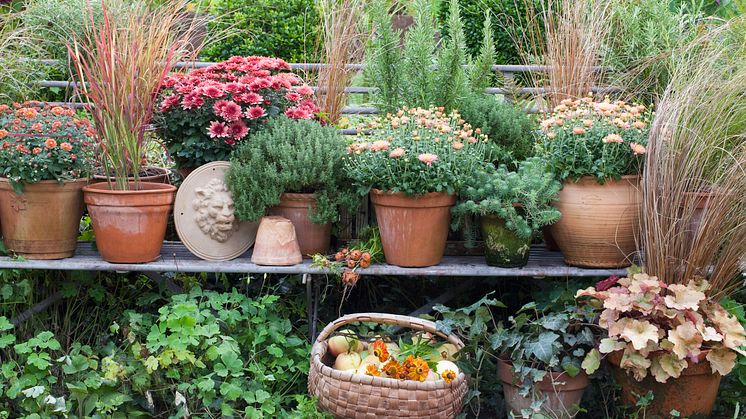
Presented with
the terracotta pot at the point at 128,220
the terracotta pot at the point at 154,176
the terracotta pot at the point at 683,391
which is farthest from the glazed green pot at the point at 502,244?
the terracotta pot at the point at 154,176

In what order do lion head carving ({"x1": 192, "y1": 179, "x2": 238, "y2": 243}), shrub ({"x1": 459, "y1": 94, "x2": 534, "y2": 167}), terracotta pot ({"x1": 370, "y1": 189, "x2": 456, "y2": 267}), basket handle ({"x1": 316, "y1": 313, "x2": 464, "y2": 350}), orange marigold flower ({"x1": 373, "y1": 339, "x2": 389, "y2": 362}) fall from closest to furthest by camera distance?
orange marigold flower ({"x1": 373, "y1": 339, "x2": 389, "y2": 362}) → basket handle ({"x1": 316, "y1": 313, "x2": 464, "y2": 350}) → terracotta pot ({"x1": 370, "y1": 189, "x2": 456, "y2": 267}) → lion head carving ({"x1": 192, "y1": 179, "x2": 238, "y2": 243}) → shrub ({"x1": 459, "y1": 94, "x2": 534, "y2": 167})

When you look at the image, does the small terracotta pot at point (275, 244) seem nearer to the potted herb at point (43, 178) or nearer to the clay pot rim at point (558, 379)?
the potted herb at point (43, 178)

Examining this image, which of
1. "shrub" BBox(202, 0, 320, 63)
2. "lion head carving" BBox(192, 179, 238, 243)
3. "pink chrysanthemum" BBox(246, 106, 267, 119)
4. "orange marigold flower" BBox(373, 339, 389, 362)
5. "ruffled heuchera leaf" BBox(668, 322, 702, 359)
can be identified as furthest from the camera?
"shrub" BBox(202, 0, 320, 63)

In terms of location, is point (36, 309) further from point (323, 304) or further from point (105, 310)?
point (323, 304)

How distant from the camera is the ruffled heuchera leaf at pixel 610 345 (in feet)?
9.57

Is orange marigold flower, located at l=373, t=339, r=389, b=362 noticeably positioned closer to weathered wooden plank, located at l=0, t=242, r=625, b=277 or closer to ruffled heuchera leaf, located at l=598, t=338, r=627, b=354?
weathered wooden plank, located at l=0, t=242, r=625, b=277

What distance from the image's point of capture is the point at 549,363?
2934 millimetres

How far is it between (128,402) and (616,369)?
1.96 m

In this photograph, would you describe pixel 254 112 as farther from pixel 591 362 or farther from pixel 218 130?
pixel 591 362

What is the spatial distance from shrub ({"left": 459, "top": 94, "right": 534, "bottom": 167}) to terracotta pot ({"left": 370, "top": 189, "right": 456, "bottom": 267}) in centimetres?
56

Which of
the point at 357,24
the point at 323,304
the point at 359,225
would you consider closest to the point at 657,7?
the point at 357,24

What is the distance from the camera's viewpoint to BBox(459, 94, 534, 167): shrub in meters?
3.84

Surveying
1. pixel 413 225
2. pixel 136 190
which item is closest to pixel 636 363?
pixel 413 225

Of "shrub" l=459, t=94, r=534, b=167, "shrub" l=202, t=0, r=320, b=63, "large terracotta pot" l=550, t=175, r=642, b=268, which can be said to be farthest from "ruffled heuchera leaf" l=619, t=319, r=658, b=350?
"shrub" l=202, t=0, r=320, b=63
